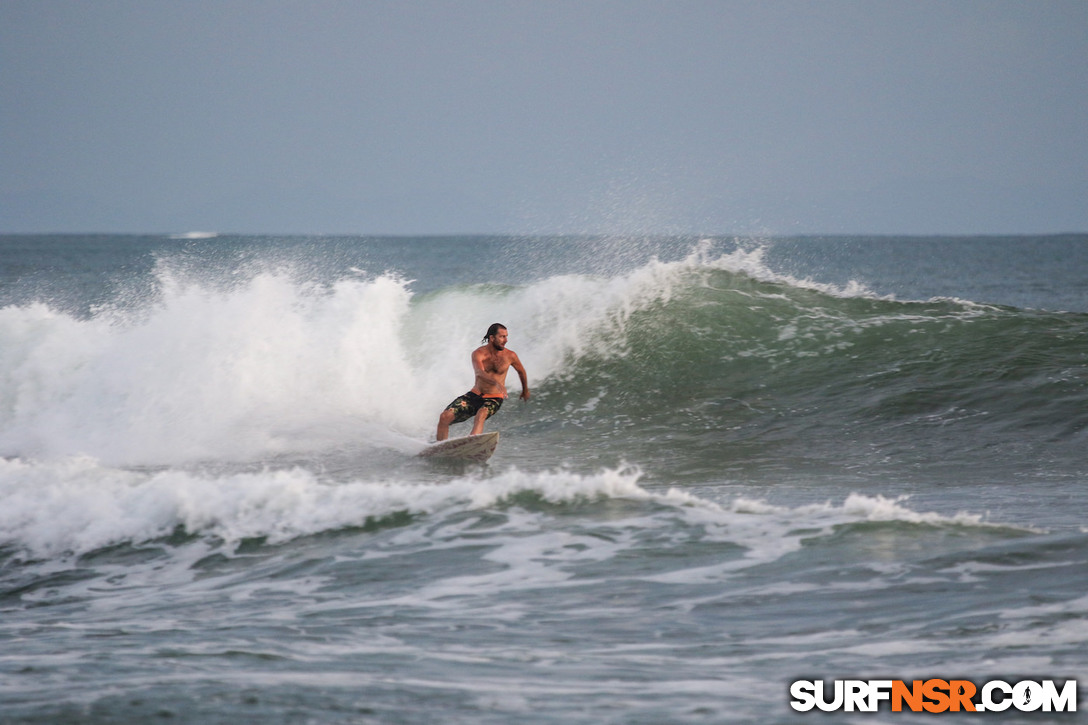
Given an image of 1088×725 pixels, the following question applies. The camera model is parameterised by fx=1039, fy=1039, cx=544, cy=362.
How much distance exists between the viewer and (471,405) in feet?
37.1

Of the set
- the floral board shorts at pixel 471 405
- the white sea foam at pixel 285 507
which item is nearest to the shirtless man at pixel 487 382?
the floral board shorts at pixel 471 405

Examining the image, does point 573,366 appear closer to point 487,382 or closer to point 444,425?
point 487,382

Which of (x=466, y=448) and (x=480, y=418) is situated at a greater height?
(x=480, y=418)

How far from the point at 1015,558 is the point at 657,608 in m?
→ 2.29

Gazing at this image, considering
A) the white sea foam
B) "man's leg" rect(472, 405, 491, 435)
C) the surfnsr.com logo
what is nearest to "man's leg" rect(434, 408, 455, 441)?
"man's leg" rect(472, 405, 491, 435)

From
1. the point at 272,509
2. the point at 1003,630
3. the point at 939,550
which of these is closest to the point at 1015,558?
the point at 939,550

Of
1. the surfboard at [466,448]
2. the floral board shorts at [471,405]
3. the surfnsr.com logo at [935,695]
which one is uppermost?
the floral board shorts at [471,405]

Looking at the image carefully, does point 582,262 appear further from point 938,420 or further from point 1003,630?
point 1003,630

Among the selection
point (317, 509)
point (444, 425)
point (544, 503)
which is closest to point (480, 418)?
point (444, 425)

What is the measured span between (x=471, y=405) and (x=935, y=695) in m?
7.28

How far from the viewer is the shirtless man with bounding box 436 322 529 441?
36.6ft

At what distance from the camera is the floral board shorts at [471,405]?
36.9 feet

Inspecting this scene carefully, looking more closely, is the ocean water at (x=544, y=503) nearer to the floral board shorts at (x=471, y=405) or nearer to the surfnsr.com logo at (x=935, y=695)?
the surfnsr.com logo at (x=935, y=695)

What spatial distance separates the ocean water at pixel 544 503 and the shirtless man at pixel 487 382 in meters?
0.57
